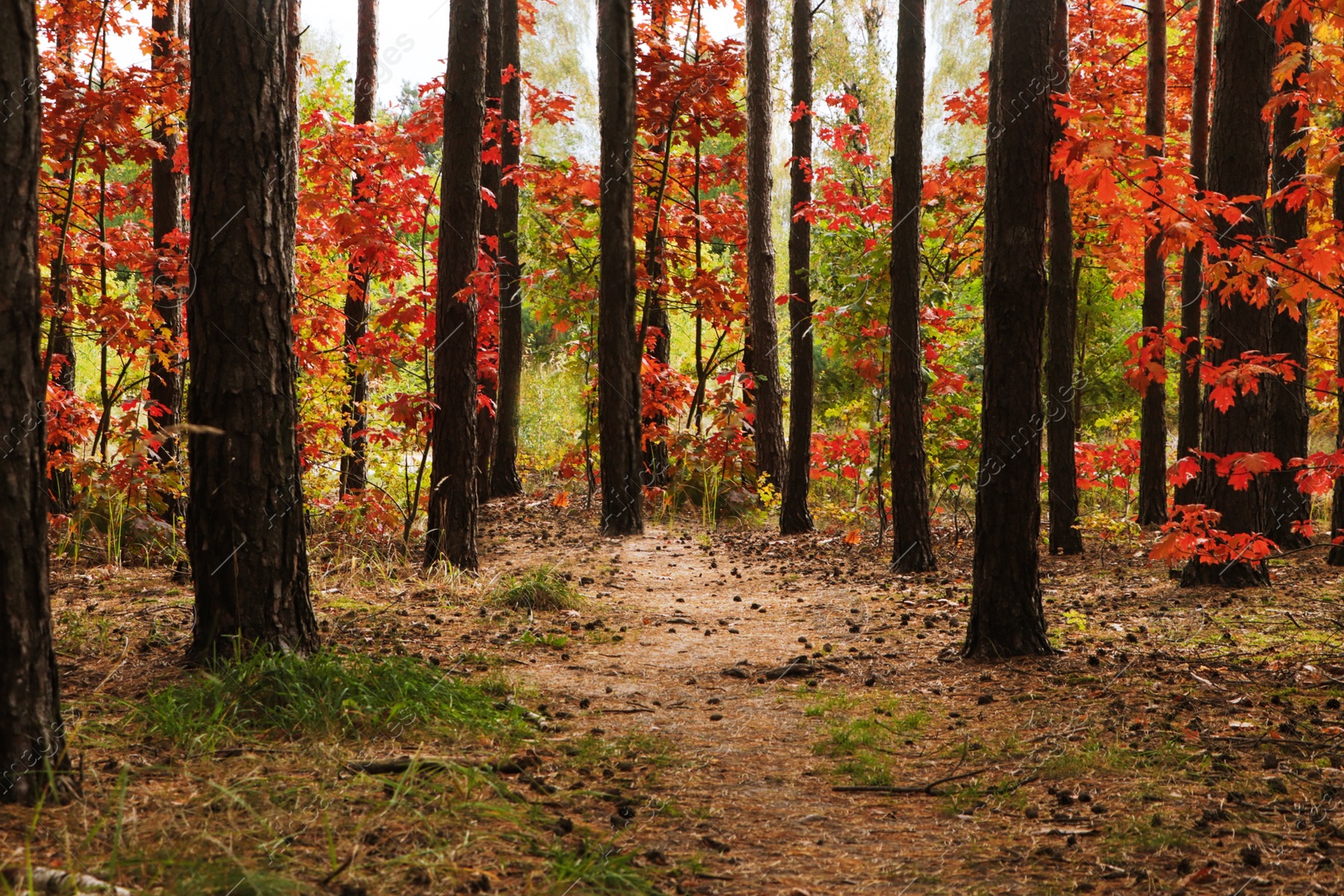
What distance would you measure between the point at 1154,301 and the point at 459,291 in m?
6.98

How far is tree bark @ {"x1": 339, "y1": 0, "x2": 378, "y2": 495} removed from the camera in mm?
8922

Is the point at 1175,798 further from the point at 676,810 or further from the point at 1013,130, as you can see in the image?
the point at 1013,130

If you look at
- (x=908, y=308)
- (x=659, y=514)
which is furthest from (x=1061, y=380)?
(x=659, y=514)

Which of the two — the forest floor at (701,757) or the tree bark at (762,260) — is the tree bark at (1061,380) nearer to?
the forest floor at (701,757)

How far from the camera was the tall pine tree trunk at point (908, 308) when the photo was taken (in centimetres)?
751

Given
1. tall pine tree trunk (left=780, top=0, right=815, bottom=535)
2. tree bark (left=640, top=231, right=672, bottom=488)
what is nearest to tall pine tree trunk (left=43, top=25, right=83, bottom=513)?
tree bark (left=640, top=231, right=672, bottom=488)

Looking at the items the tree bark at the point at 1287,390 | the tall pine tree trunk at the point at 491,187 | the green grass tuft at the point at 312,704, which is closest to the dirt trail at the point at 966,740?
the green grass tuft at the point at 312,704

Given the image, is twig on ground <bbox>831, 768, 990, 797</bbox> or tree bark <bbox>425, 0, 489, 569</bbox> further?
tree bark <bbox>425, 0, 489, 569</bbox>

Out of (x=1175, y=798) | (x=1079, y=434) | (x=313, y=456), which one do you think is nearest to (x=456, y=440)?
(x=313, y=456)

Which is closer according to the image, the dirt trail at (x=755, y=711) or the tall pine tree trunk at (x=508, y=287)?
the dirt trail at (x=755, y=711)

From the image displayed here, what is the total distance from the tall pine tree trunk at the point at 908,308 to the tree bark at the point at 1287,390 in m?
2.74

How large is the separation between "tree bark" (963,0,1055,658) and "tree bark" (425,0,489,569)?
371 cm

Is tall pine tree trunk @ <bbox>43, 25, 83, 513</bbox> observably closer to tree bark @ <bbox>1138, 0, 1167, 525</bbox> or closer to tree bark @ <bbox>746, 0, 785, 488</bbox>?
tree bark @ <bbox>746, 0, 785, 488</bbox>

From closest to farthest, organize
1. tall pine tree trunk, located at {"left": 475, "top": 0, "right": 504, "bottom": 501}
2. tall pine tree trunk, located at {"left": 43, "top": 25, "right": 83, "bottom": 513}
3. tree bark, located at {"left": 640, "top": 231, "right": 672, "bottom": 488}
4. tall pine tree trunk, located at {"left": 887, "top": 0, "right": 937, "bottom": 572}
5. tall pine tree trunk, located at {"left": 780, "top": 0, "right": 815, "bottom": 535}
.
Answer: tall pine tree trunk, located at {"left": 43, "top": 25, "right": 83, "bottom": 513}
tall pine tree trunk, located at {"left": 887, "top": 0, "right": 937, "bottom": 572}
tall pine tree trunk, located at {"left": 780, "top": 0, "right": 815, "bottom": 535}
tree bark, located at {"left": 640, "top": 231, "right": 672, "bottom": 488}
tall pine tree trunk, located at {"left": 475, "top": 0, "right": 504, "bottom": 501}
